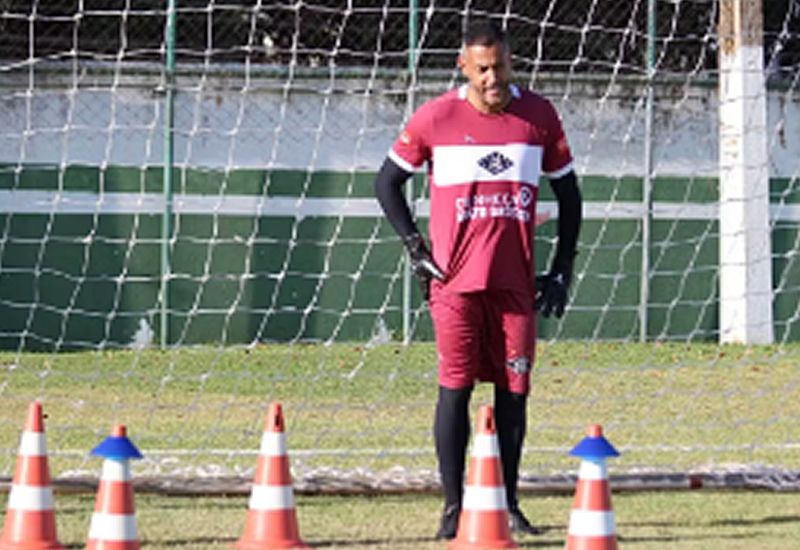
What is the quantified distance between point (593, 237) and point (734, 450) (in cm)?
723

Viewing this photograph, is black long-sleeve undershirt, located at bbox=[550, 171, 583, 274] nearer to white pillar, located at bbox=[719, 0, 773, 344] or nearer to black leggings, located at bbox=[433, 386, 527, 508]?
black leggings, located at bbox=[433, 386, 527, 508]

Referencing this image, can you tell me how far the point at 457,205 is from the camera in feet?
25.4

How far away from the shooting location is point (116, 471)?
6.72 m

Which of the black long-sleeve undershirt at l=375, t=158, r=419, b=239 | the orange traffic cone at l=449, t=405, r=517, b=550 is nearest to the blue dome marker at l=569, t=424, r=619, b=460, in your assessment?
the orange traffic cone at l=449, t=405, r=517, b=550

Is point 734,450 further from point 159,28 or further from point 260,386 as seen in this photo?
point 159,28

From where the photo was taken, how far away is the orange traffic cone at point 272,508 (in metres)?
7.09

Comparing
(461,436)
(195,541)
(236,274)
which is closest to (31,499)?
(195,541)

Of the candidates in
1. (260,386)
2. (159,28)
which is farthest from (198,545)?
(159,28)

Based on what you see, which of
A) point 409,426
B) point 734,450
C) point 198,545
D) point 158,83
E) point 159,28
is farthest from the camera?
point 159,28

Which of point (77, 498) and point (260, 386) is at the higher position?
point (260, 386)

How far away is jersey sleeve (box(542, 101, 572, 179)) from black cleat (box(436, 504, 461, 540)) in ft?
4.88

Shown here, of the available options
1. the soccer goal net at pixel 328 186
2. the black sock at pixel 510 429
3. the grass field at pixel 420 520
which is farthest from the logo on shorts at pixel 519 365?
the soccer goal net at pixel 328 186

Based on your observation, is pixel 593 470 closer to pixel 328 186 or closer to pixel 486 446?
pixel 486 446

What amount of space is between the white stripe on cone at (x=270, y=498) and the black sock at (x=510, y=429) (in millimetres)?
1088
